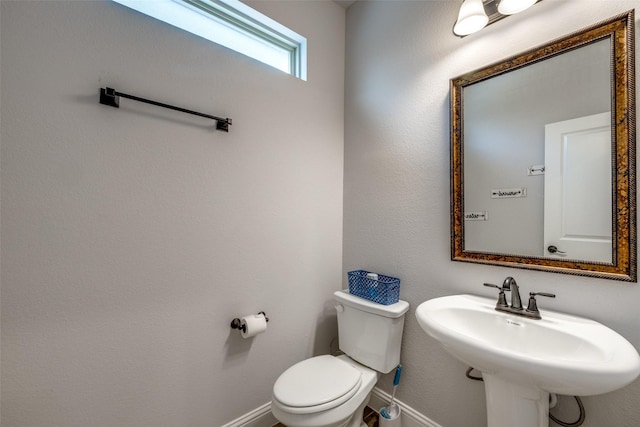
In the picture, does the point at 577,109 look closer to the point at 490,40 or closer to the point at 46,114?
the point at 490,40

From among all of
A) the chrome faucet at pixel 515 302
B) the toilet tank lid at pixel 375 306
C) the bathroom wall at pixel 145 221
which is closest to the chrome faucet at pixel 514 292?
the chrome faucet at pixel 515 302

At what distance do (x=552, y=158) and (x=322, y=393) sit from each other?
1350 mm

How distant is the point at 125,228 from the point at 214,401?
94 centimetres

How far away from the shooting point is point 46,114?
947 mm

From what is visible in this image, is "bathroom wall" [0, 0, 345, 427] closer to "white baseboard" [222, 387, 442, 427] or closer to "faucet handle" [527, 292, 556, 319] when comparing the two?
"white baseboard" [222, 387, 442, 427]

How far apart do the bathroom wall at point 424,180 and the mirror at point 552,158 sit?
6 cm

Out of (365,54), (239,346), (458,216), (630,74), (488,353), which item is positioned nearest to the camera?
(488,353)

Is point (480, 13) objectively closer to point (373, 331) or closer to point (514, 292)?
point (514, 292)

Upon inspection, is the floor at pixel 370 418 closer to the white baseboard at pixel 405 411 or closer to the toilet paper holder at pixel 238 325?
the white baseboard at pixel 405 411

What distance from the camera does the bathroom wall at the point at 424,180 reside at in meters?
0.96

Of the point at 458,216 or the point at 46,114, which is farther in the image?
the point at 458,216

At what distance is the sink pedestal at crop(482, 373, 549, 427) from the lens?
0.86 meters

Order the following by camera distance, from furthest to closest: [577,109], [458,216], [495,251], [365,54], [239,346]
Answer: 1. [365,54]
2. [239,346]
3. [458,216]
4. [495,251]
5. [577,109]

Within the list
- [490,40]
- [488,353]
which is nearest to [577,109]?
[490,40]
